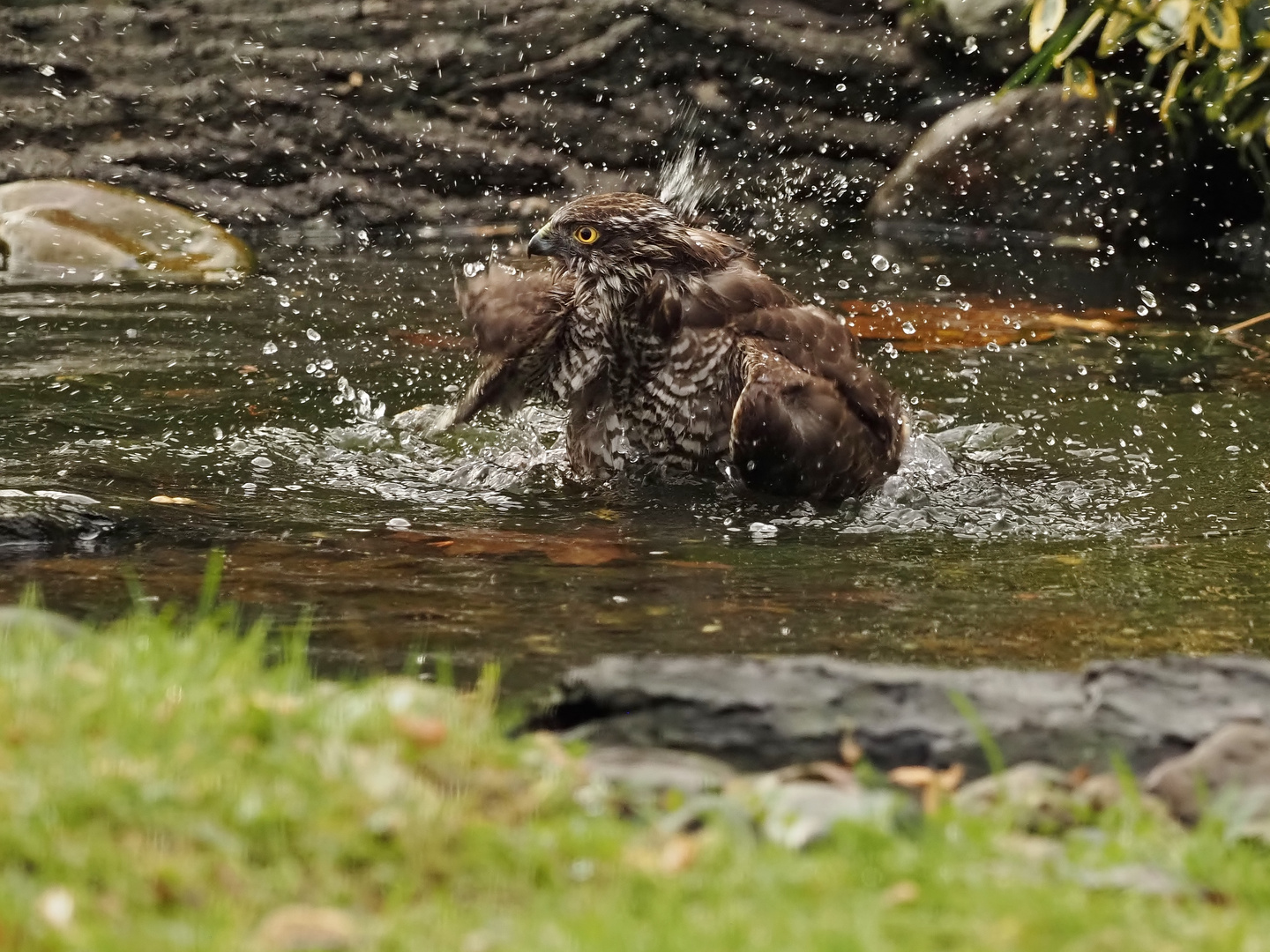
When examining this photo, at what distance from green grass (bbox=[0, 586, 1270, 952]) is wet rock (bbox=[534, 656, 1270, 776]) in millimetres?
370

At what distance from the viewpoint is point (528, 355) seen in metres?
6.54

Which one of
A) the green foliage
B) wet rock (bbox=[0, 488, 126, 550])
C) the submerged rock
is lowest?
the submerged rock

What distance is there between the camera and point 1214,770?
3.29 meters

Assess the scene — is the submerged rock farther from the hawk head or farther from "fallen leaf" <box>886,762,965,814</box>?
"fallen leaf" <box>886,762,965,814</box>

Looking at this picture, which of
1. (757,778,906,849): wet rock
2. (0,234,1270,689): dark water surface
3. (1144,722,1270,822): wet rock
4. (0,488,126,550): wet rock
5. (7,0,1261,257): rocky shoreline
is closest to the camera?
(757,778,906,849): wet rock

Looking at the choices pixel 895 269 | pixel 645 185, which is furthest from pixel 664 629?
pixel 645 185

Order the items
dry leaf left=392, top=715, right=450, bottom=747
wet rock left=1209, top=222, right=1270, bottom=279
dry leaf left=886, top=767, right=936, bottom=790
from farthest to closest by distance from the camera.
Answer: wet rock left=1209, top=222, right=1270, bottom=279
dry leaf left=886, top=767, right=936, bottom=790
dry leaf left=392, top=715, right=450, bottom=747

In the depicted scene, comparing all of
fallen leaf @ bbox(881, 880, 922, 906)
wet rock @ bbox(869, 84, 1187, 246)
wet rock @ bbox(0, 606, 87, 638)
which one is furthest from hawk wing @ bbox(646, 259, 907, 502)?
wet rock @ bbox(869, 84, 1187, 246)

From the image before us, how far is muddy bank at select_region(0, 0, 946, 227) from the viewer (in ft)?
42.7

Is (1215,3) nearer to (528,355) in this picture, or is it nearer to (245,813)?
(528,355)

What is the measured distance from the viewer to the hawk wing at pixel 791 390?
19.7 feet

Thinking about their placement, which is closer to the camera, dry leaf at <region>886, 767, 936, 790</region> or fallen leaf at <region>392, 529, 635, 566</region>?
dry leaf at <region>886, 767, 936, 790</region>

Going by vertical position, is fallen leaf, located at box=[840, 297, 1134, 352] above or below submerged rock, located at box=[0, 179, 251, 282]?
above

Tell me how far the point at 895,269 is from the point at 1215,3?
3.80m
